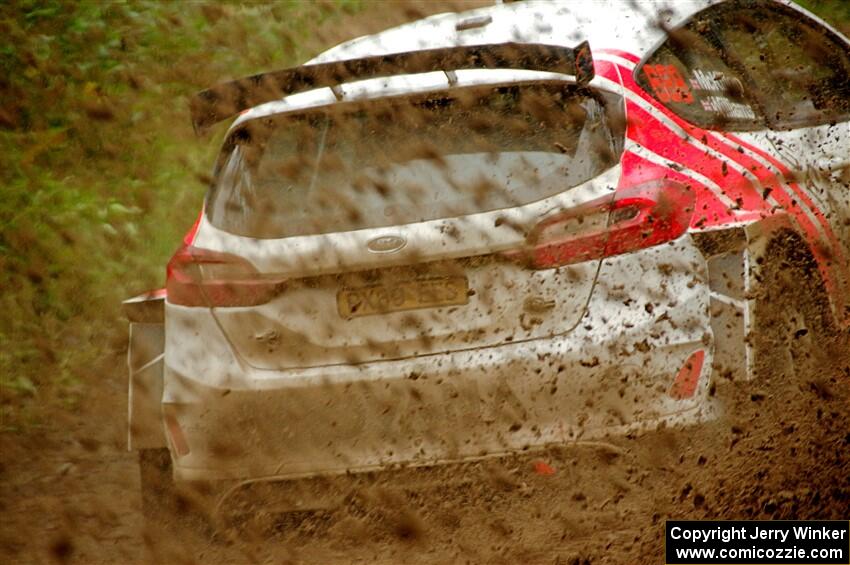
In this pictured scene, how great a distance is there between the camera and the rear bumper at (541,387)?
152 inches

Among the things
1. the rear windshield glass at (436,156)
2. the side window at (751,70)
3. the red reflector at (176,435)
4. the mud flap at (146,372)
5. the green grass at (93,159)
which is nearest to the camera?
the rear windshield glass at (436,156)

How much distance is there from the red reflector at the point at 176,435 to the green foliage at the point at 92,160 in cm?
331

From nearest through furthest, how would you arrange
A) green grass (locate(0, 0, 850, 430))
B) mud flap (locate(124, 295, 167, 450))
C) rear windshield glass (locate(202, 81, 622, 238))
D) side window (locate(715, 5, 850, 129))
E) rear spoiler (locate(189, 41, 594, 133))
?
rear spoiler (locate(189, 41, 594, 133)), rear windshield glass (locate(202, 81, 622, 238)), mud flap (locate(124, 295, 167, 450)), side window (locate(715, 5, 850, 129)), green grass (locate(0, 0, 850, 430))

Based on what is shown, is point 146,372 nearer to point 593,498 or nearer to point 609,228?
point 593,498

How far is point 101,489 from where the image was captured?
5.88 meters

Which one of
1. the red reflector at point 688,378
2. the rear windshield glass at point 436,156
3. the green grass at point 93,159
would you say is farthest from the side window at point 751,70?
the green grass at point 93,159

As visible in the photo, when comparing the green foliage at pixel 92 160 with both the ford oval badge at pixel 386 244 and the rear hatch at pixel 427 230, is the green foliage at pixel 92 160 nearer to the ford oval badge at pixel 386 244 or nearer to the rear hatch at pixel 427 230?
the rear hatch at pixel 427 230

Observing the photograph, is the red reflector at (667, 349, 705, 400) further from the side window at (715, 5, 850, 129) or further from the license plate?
the side window at (715, 5, 850, 129)

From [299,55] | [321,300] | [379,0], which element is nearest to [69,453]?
[321,300]

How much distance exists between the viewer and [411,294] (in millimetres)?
3895

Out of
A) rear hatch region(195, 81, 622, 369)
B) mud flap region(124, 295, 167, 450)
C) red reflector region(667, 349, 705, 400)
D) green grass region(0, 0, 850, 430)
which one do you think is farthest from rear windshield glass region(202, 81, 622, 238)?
green grass region(0, 0, 850, 430)

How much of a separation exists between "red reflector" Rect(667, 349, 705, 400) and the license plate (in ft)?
2.33

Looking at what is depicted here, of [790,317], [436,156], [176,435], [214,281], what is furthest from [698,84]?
[176,435]

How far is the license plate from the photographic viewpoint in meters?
3.87
